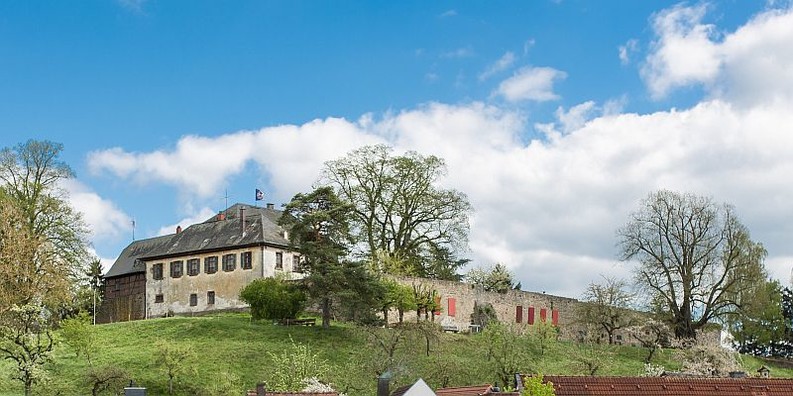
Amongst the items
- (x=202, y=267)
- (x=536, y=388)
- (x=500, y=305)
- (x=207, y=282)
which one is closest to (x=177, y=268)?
(x=202, y=267)

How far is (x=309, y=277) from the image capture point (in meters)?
50.2

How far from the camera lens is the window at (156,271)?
64.4 metres

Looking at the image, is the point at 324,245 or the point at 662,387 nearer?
the point at 662,387

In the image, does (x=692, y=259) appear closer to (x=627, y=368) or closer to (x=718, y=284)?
(x=718, y=284)

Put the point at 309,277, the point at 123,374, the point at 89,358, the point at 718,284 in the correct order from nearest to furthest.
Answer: the point at 123,374, the point at 89,358, the point at 309,277, the point at 718,284

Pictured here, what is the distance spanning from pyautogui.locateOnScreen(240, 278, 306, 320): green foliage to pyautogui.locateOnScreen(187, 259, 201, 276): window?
10139 millimetres

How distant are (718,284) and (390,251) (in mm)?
18037

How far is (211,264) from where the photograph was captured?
6194cm

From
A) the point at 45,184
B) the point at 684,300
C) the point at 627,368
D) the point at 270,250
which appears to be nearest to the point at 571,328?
the point at 684,300

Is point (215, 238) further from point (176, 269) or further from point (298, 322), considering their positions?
point (298, 322)

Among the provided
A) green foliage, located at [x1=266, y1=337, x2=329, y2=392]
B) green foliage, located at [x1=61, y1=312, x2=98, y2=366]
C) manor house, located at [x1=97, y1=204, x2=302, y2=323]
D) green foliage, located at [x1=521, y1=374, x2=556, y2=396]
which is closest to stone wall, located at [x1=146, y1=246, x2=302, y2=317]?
manor house, located at [x1=97, y1=204, x2=302, y2=323]

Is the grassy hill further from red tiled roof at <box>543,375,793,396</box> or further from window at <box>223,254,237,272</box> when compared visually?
red tiled roof at <box>543,375,793,396</box>

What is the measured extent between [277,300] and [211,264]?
1089cm

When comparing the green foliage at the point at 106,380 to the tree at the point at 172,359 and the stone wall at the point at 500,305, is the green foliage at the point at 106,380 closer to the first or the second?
the tree at the point at 172,359
